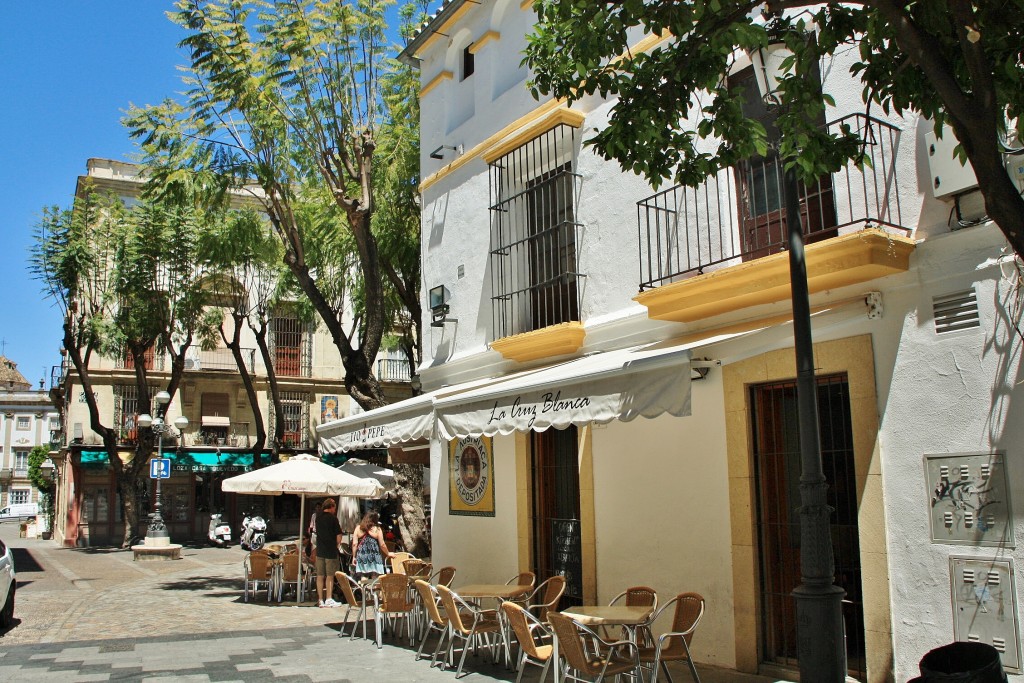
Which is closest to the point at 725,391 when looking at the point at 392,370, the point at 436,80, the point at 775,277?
the point at 775,277

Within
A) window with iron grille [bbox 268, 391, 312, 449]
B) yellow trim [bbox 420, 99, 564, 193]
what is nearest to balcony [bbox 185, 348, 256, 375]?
window with iron grille [bbox 268, 391, 312, 449]

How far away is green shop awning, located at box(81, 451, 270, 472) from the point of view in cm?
3198

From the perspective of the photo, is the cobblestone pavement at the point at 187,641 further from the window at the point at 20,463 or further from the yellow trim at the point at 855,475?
the window at the point at 20,463

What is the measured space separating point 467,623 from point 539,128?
553 cm

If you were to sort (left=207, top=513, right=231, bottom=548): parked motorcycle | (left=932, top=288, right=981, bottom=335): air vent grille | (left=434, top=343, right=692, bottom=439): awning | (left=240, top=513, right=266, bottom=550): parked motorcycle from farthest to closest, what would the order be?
(left=207, top=513, right=231, bottom=548): parked motorcycle, (left=240, top=513, right=266, bottom=550): parked motorcycle, (left=434, top=343, right=692, bottom=439): awning, (left=932, top=288, right=981, bottom=335): air vent grille

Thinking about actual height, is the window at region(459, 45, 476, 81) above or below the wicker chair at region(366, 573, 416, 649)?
above

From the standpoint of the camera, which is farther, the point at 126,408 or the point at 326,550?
the point at 126,408

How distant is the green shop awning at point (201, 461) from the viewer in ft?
105

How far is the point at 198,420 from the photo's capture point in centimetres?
3419

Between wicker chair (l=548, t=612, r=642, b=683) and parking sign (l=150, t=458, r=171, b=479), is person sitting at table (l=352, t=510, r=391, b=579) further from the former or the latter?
parking sign (l=150, t=458, r=171, b=479)

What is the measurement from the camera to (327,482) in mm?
13398

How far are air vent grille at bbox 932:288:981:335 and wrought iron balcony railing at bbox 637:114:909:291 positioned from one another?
0.64 metres

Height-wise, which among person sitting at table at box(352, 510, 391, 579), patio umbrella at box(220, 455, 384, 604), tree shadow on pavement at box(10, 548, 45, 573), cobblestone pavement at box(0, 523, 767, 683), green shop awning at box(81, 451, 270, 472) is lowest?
tree shadow on pavement at box(10, 548, 45, 573)

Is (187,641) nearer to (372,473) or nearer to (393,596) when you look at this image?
(393,596)
